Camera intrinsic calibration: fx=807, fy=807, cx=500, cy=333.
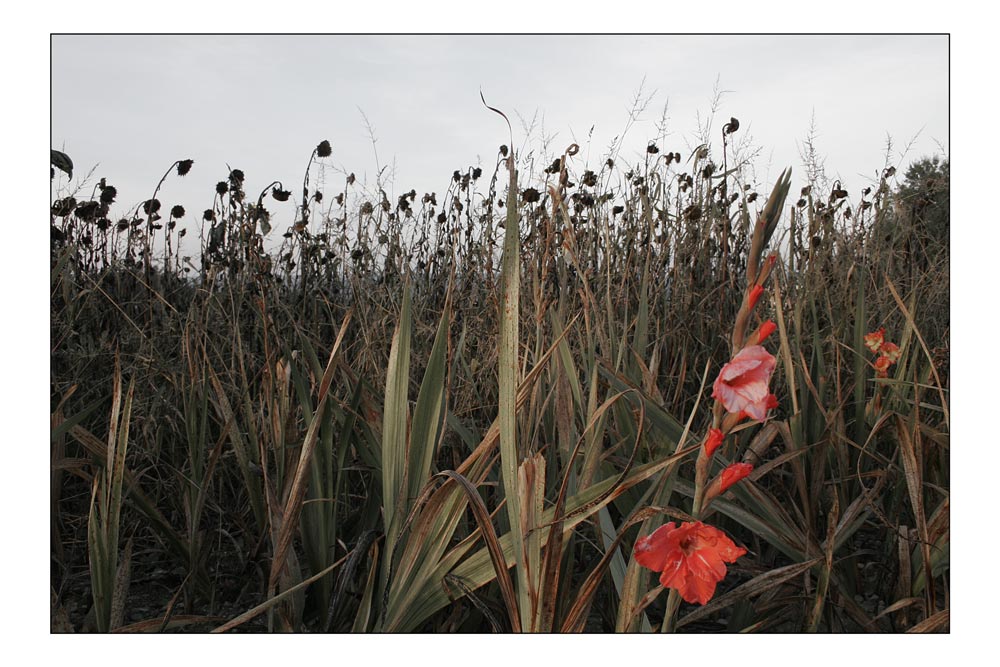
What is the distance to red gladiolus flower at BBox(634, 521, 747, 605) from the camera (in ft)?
2.83

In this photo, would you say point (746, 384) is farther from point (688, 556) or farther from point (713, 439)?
point (688, 556)

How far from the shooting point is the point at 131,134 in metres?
1.58

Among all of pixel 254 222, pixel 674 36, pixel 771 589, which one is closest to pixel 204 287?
pixel 254 222

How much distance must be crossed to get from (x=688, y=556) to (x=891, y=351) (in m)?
1.04

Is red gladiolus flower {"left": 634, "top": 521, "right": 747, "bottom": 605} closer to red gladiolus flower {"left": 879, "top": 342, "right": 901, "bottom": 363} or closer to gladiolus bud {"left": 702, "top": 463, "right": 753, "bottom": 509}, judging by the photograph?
gladiolus bud {"left": 702, "top": 463, "right": 753, "bottom": 509}

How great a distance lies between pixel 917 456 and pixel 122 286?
1.90 meters

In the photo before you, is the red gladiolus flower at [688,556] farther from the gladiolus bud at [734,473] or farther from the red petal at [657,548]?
the gladiolus bud at [734,473]

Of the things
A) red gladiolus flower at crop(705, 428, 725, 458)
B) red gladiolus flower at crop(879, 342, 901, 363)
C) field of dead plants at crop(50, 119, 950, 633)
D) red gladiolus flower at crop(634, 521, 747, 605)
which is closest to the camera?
red gladiolus flower at crop(705, 428, 725, 458)

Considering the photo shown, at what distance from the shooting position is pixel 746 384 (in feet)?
2.47

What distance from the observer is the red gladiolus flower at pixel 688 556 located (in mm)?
862

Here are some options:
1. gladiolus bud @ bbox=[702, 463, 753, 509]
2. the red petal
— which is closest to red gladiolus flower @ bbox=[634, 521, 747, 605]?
the red petal

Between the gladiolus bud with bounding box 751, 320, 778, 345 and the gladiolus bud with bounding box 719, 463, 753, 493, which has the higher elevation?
the gladiolus bud with bounding box 751, 320, 778, 345

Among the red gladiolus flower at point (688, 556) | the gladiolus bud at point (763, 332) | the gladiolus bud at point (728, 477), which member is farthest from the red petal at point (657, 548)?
the gladiolus bud at point (763, 332)

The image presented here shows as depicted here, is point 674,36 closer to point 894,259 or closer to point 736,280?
point 736,280
